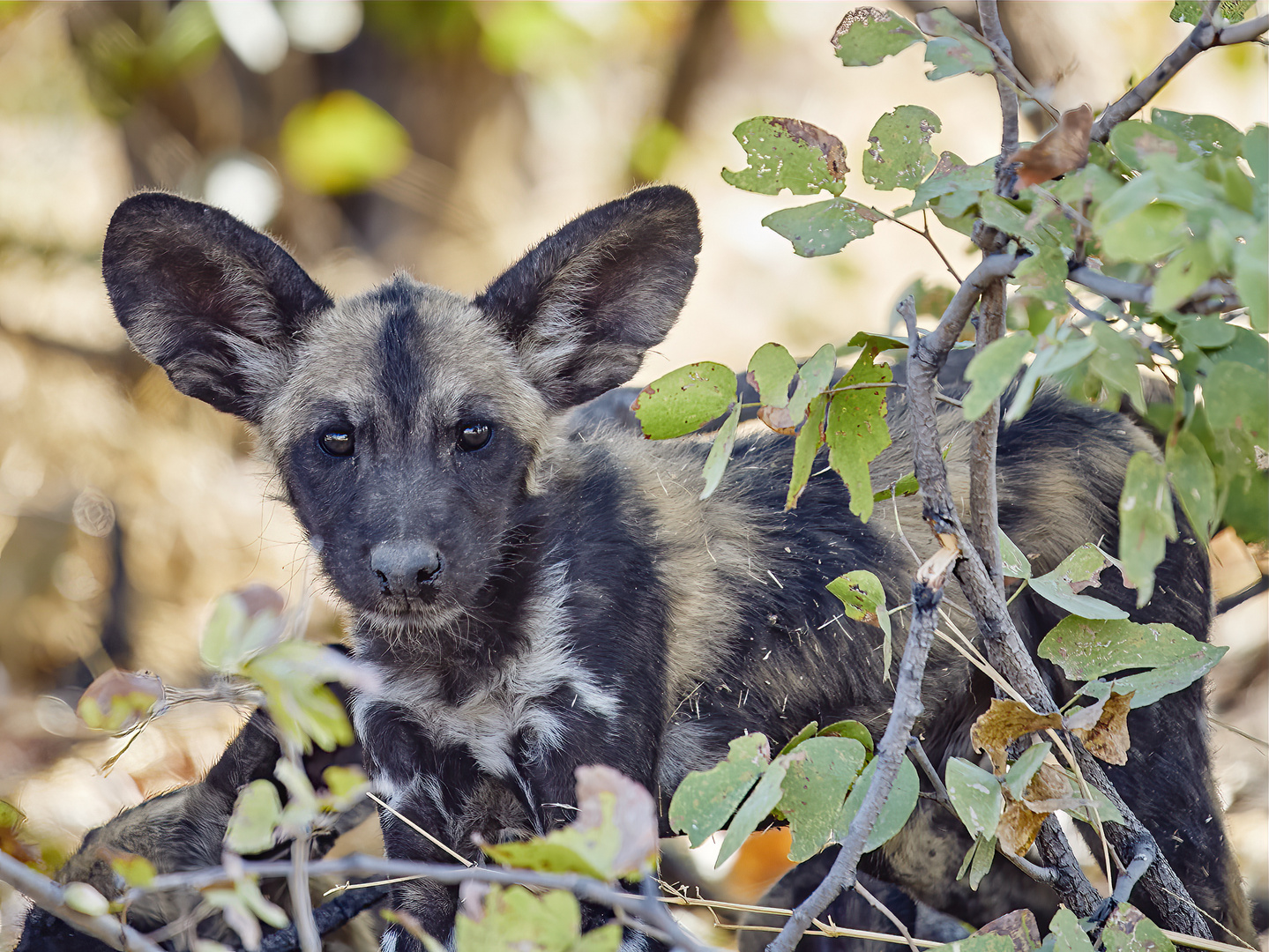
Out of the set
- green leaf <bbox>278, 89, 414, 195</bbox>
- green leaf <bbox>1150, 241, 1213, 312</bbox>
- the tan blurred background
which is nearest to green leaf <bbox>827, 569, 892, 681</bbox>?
green leaf <bbox>1150, 241, 1213, 312</bbox>

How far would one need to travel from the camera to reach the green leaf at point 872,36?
223cm

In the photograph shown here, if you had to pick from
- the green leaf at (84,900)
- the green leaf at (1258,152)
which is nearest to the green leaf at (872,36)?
the green leaf at (1258,152)

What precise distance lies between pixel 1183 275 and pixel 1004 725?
966 millimetres

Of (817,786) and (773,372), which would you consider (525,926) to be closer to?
(817,786)

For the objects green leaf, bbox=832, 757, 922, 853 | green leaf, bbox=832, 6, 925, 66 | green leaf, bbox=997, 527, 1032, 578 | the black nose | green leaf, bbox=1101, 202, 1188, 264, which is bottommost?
green leaf, bbox=832, 757, 922, 853

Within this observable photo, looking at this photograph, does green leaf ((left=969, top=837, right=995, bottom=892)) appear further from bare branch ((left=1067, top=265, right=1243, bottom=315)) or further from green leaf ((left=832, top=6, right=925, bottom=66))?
green leaf ((left=832, top=6, right=925, bottom=66))

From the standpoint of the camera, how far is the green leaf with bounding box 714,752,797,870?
1.99 m

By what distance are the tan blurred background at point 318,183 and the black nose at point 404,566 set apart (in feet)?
10.3

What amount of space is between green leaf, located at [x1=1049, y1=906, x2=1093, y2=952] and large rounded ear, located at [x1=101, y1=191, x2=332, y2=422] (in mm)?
2519

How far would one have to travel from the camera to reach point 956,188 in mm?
2090

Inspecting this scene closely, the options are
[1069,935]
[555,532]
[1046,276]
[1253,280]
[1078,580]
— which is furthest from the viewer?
[555,532]

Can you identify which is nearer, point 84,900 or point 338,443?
point 84,900

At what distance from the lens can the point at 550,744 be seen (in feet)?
9.80

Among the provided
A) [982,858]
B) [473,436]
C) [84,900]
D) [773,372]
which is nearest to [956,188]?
[773,372]
